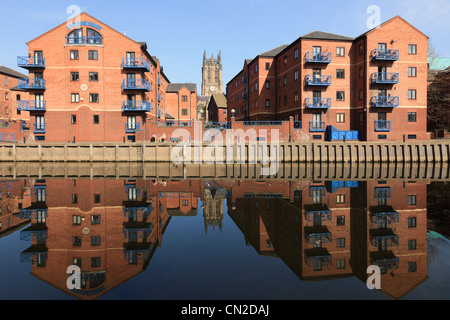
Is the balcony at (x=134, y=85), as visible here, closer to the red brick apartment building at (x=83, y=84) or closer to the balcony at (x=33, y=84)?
the red brick apartment building at (x=83, y=84)

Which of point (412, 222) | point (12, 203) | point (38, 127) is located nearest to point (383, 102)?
point (412, 222)

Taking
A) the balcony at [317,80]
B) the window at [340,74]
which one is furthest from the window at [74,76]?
the window at [340,74]

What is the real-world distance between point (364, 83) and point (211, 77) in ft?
381

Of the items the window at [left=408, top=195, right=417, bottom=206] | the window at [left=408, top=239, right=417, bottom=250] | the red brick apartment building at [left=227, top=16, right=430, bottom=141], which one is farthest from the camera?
the red brick apartment building at [left=227, top=16, right=430, bottom=141]

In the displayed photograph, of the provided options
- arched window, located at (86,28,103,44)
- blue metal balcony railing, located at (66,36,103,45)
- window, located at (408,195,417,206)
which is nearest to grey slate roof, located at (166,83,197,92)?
arched window, located at (86,28,103,44)

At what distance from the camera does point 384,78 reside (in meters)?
37.2

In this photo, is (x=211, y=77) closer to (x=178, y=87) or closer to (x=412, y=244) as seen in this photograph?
(x=178, y=87)

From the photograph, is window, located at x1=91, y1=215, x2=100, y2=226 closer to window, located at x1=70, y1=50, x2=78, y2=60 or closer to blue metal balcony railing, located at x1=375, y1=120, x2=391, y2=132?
window, located at x1=70, y1=50, x2=78, y2=60

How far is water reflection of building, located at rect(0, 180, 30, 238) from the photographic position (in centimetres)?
1244

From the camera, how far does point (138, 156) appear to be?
35.4m

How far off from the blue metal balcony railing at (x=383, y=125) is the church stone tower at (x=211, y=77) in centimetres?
11483

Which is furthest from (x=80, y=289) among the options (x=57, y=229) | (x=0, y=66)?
(x=0, y=66)

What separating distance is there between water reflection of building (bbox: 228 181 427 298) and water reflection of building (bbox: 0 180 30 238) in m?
9.28

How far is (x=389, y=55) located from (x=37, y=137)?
45507 mm
